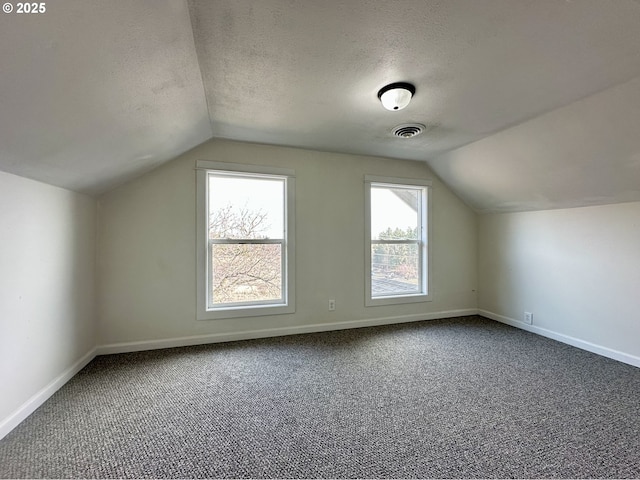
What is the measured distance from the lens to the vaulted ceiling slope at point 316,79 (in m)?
1.29

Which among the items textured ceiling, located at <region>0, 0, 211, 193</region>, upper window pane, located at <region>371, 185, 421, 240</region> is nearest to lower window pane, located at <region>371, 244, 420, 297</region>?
upper window pane, located at <region>371, 185, 421, 240</region>

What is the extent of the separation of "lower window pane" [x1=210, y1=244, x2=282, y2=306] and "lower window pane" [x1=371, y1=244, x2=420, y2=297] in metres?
1.33

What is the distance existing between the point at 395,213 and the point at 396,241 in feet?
1.31

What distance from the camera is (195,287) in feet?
10.1

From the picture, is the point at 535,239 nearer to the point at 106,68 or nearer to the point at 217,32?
the point at 217,32

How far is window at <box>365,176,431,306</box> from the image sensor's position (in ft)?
12.5

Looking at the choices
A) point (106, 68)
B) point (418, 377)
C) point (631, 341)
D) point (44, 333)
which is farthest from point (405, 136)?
point (44, 333)

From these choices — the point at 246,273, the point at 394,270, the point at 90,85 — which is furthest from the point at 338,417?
the point at 394,270

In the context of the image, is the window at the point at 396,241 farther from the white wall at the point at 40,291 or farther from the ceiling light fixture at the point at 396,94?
the white wall at the point at 40,291

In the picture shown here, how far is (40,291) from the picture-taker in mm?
2010

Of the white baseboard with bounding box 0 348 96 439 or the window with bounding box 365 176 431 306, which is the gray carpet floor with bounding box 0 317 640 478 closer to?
the white baseboard with bounding box 0 348 96 439

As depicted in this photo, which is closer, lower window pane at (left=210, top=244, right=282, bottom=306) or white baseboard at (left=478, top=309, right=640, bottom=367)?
white baseboard at (left=478, top=309, right=640, bottom=367)

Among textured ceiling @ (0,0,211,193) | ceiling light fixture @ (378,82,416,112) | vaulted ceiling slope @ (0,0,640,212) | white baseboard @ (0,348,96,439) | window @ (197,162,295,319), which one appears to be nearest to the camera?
textured ceiling @ (0,0,211,193)

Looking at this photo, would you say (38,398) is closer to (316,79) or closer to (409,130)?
(316,79)
